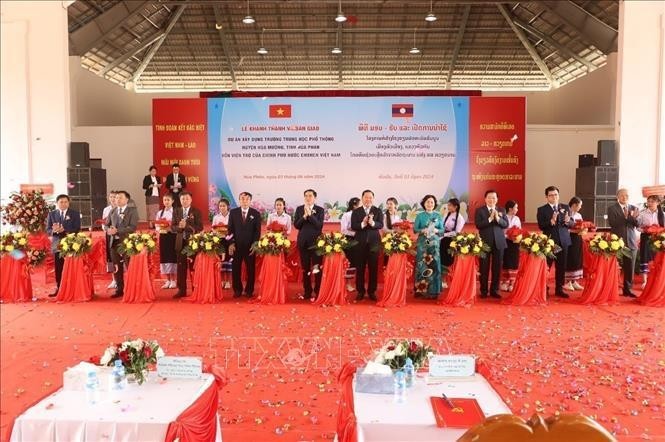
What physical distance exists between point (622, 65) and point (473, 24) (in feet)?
15.4

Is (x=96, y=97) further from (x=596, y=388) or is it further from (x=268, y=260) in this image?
(x=596, y=388)

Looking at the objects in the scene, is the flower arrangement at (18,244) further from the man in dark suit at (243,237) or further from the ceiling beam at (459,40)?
the ceiling beam at (459,40)

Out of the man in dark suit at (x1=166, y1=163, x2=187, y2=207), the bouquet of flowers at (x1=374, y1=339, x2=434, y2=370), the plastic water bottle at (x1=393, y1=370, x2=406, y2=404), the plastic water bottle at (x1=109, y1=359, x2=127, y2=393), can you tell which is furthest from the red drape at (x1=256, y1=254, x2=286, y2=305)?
the man in dark suit at (x1=166, y1=163, x2=187, y2=207)

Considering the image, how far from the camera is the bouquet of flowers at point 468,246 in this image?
5.87 m

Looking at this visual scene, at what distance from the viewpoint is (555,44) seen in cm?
1308

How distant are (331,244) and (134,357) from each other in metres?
3.75

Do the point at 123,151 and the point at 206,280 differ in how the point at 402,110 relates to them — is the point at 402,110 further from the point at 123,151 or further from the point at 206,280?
the point at 206,280

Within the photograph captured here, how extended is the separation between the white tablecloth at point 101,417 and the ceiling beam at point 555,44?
13063 mm

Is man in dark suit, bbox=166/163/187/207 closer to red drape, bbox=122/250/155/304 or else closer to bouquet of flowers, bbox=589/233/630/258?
red drape, bbox=122/250/155/304

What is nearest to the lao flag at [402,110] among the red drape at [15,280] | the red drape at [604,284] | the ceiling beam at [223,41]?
the ceiling beam at [223,41]

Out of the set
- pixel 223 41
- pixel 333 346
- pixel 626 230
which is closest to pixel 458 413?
pixel 333 346

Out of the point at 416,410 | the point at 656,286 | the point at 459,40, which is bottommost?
the point at 656,286

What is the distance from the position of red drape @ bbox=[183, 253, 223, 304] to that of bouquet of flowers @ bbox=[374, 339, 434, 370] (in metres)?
3.90

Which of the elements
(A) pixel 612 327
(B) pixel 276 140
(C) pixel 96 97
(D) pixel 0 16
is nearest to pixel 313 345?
(A) pixel 612 327
